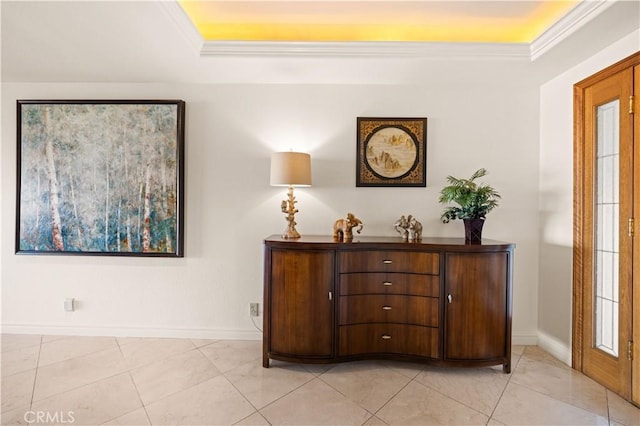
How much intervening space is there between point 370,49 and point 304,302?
191 cm

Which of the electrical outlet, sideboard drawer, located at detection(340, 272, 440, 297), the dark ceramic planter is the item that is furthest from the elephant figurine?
the electrical outlet

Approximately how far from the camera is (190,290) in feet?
8.57

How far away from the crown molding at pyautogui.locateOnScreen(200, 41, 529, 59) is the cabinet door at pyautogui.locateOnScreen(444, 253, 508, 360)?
1478 millimetres

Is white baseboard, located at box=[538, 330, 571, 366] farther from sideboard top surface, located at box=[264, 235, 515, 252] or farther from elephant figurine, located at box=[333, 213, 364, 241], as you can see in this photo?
elephant figurine, located at box=[333, 213, 364, 241]

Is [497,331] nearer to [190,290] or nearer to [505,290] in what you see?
[505,290]

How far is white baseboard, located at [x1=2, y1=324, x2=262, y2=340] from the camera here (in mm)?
2586

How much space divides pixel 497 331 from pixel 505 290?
11.7 inches

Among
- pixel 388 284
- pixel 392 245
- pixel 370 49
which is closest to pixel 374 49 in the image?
pixel 370 49

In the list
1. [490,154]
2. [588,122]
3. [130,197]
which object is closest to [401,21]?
[490,154]

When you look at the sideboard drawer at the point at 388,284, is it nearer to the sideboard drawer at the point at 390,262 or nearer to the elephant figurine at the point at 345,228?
the sideboard drawer at the point at 390,262

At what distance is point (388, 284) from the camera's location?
2080 millimetres

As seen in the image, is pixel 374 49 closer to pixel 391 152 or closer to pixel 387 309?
pixel 391 152

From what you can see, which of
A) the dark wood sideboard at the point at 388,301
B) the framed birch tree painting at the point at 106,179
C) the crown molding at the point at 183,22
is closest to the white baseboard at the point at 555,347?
the dark wood sideboard at the point at 388,301

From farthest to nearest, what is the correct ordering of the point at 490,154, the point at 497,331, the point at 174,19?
the point at 490,154
the point at 497,331
the point at 174,19
